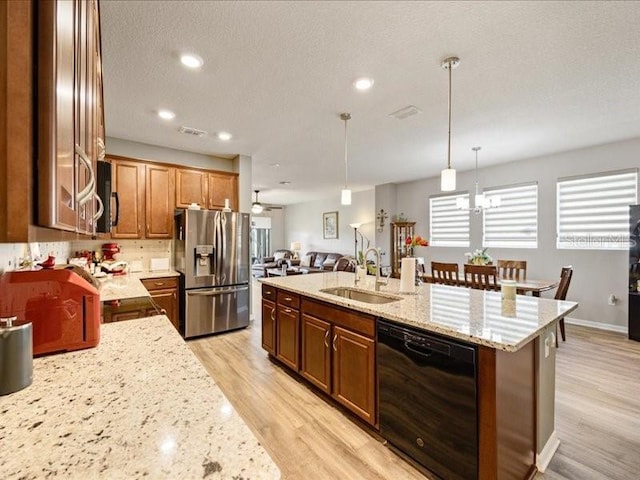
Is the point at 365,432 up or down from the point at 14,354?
down

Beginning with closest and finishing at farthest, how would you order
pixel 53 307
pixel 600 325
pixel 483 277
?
pixel 53 307 → pixel 483 277 → pixel 600 325

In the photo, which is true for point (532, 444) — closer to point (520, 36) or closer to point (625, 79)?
point (520, 36)

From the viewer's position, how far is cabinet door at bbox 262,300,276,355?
3.13 m

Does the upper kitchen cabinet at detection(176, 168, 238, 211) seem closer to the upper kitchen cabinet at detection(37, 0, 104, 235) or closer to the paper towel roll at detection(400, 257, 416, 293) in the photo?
the paper towel roll at detection(400, 257, 416, 293)

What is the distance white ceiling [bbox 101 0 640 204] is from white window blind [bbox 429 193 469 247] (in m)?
1.97

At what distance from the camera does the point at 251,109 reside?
3.06m

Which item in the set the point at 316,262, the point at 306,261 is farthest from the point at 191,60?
the point at 306,261

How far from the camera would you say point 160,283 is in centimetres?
381

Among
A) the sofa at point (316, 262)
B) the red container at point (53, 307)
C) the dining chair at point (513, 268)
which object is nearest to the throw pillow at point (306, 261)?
the sofa at point (316, 262)

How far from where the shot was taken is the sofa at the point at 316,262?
857 cm

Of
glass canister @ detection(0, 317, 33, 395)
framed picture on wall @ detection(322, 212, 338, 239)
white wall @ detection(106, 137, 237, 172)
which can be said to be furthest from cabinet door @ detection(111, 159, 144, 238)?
framed picture on wall @ detection(322, 212, 338, 239)

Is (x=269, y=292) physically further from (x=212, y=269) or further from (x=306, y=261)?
(x=306, y=261)

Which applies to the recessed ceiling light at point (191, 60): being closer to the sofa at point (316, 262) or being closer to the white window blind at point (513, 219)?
the white window blind at point (513, 219)

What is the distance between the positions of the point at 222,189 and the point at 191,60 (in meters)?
2.52
